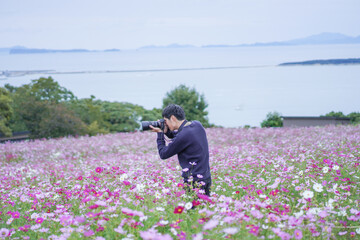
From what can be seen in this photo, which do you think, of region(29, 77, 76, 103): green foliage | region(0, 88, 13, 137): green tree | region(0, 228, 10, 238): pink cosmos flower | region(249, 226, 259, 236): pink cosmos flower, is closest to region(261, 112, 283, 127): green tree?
region(29, 77, 76, 103): green foliage

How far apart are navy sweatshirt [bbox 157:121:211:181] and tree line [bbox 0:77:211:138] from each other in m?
19.2

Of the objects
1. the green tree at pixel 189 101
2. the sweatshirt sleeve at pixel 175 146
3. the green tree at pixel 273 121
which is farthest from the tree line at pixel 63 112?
the sweatshirt sleeve at pixel 175 146

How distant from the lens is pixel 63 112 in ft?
76.7

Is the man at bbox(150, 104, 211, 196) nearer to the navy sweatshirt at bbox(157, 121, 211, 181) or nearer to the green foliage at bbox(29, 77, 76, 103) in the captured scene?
the navy sweatshirt at bbox(157, 121, 211, 181)

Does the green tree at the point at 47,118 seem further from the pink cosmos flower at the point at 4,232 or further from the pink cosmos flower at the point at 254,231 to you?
the pink cosmos flower at the point at 254,231

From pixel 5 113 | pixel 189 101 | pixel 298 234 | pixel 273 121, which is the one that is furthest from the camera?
pixel 189 101

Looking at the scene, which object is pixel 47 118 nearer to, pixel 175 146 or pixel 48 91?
pixel 48 91

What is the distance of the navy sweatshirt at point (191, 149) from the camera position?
4.53 m

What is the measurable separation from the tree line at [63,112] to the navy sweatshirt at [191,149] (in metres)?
19.2

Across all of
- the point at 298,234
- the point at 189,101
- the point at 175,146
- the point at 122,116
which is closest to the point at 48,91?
the point at 122,116

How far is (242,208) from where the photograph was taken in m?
3.37

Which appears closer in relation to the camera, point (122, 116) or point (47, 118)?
point (47, 118)

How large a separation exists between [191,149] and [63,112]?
795 inches

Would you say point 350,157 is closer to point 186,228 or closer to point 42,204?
point 186,228
